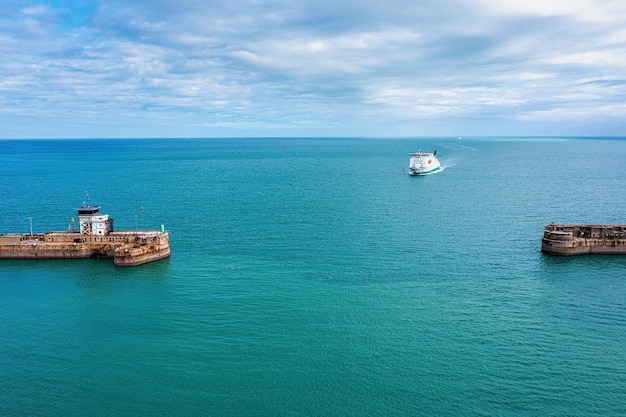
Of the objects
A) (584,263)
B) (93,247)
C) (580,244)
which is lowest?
(584,263)

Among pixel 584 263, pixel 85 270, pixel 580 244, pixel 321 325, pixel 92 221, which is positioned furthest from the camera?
pixel 92 221

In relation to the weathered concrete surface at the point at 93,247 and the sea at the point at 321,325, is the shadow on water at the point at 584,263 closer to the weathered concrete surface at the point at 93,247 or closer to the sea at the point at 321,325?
the sea at the point at 321,325

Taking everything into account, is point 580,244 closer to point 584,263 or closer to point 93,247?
point 584,263

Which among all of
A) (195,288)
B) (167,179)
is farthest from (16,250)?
(167,179)

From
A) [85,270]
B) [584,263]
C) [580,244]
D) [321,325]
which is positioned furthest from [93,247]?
[580,244]

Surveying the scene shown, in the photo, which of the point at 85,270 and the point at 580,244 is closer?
the point at 85,270

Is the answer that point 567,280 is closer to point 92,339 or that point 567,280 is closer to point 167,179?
point 92,339

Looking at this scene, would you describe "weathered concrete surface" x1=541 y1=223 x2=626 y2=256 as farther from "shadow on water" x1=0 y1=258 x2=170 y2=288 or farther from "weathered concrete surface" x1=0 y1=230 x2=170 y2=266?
"weathered concrete surface" x1=0 y1=230 x2=170 y2=266
